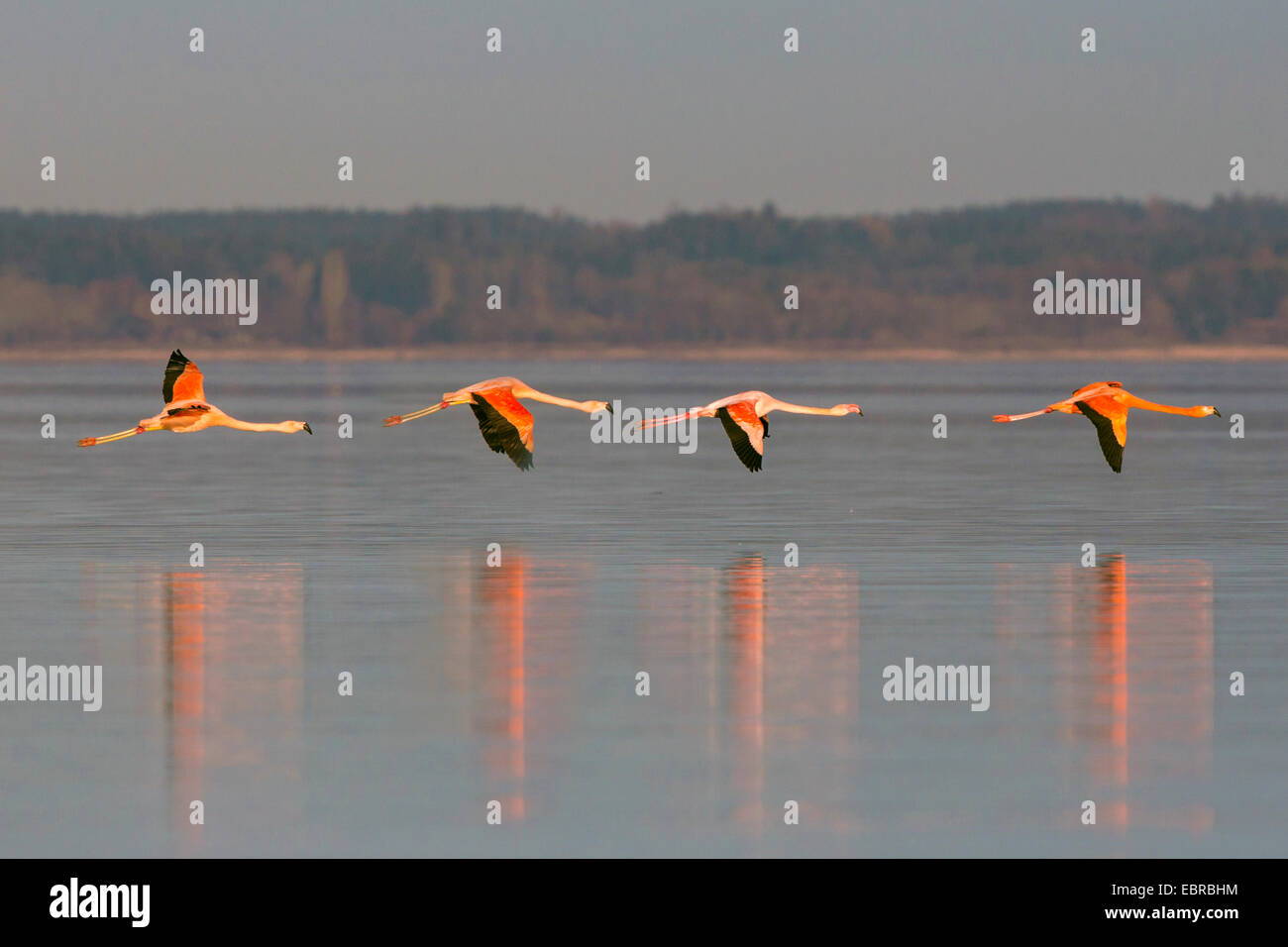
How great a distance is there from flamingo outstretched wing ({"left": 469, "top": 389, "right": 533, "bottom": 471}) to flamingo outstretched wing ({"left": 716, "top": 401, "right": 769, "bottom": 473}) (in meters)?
2.27

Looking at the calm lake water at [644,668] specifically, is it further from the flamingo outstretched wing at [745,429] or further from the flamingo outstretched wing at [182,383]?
the flamingo outstretched wing at [182,383]

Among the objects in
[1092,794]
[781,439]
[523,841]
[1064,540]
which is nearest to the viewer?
[523,841]

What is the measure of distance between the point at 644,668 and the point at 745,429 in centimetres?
821

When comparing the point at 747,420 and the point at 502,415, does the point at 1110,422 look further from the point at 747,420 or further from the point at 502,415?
the point at 502,415

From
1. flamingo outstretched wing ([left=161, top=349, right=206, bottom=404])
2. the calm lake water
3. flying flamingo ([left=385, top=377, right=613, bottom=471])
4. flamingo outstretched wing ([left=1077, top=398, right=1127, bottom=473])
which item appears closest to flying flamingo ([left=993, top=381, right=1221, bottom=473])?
flamingo outstretched wing ([left=1077, top=398, right=1127, bottom=473])

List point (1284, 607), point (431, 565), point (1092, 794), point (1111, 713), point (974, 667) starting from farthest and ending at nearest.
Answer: point (431, 565)
point (1284, 607)
point (974, 667)
point (1111, 713)
point (1092, 794)

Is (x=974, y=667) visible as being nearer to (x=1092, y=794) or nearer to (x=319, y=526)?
(x=1092, y=794)

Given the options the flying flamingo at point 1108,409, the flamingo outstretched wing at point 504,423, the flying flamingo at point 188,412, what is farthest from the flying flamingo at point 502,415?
the flying flamingo at point 1108,409

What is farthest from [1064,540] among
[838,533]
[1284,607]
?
[1284,607]

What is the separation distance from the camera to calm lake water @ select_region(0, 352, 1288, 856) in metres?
13.8

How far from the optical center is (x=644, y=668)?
19.4 meters

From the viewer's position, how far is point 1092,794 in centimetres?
1440
